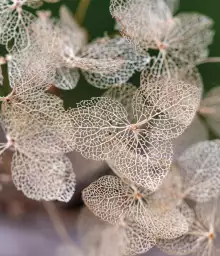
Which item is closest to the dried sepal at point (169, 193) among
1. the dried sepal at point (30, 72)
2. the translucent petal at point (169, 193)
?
the translucent petal at point (169, 193)

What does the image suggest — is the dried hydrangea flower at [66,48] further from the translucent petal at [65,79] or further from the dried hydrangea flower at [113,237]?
the dried hydrangea flower at [113,237]

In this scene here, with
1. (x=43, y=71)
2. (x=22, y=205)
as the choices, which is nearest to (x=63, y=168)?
(x=43, y=71)

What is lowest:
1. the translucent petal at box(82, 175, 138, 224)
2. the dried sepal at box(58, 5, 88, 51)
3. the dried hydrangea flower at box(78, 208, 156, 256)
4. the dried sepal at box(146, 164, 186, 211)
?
the dried hydrangea flower at box(78, 208, 156, 256)

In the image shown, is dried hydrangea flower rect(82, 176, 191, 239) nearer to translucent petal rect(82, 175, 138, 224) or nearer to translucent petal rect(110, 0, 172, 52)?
translucent petal rect(82, 175, 138, 224)

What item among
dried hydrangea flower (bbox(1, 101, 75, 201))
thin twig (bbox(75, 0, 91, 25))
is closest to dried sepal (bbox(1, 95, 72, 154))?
dried hydrangea flower (bbox(1, 101, 75, 201))

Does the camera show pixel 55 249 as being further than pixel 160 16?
Yes

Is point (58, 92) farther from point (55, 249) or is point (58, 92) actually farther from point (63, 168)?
point (55, 249)
